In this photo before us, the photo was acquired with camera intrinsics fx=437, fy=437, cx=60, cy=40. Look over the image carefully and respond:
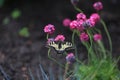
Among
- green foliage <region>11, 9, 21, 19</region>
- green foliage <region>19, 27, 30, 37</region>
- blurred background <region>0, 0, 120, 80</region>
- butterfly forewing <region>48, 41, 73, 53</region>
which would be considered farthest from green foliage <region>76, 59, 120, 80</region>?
green foliage <region>11, 9, 21, 19</region>

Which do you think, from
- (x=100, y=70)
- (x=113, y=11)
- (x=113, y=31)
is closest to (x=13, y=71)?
(x=100, y=70)

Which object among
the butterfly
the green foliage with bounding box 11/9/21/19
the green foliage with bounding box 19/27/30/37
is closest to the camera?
the butterfly

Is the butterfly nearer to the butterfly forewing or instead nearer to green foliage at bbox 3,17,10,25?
the butterfly forewing

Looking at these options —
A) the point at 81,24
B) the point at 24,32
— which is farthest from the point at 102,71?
the point at 24,32

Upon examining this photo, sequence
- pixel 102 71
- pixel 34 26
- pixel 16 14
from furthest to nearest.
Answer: pixel 16 14 → pixel 34 26 → pixel 102 71

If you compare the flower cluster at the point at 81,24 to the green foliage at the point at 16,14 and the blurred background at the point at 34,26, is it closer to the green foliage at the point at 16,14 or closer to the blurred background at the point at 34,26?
the blurred background at the point at 34,26

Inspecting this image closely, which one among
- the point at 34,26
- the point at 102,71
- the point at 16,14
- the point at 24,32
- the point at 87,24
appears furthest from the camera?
the point at 16,14

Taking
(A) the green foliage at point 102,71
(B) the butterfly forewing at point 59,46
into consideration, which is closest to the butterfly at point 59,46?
(B) the butterfly forewing at point 59,46

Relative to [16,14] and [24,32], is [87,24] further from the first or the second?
[16,14]
